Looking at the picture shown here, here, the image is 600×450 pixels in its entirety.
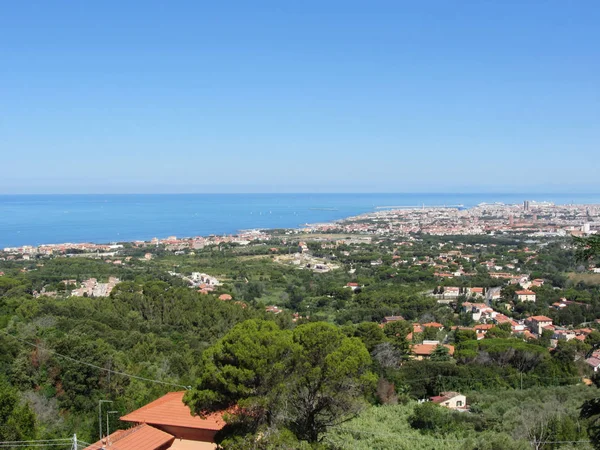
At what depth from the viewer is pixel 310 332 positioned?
22.2 ft

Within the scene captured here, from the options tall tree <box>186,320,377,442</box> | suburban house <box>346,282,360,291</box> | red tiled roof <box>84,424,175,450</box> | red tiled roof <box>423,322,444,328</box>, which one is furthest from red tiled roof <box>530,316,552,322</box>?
red tiled roof <box>84,424,175,450</box>

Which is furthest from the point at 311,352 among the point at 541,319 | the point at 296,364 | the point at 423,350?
the point at 541,319

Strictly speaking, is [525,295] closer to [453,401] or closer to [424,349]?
[424,349]

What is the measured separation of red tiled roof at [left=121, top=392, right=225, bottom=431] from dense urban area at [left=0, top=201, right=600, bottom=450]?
0.05 metres

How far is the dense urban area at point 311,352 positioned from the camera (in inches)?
255

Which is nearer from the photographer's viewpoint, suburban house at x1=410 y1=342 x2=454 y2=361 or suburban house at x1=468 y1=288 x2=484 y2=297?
suburban house at x1=410 y1=342 x2=454 y2=361

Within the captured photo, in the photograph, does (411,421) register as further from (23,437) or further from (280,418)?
(23,437)

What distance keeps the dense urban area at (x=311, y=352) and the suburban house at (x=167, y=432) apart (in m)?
0.03

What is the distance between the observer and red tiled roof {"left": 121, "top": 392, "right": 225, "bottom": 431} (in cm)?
756

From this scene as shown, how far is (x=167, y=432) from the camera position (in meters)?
7.68

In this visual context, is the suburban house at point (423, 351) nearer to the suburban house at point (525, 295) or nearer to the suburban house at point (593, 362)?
the suburban house at point (593, 362)

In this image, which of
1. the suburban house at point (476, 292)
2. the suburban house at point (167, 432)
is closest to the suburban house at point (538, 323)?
the suburban house at point (476, 292)

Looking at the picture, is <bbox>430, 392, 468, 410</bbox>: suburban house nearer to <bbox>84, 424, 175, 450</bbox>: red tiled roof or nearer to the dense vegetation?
the dense vegetation

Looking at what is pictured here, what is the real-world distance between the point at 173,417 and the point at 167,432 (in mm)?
218
